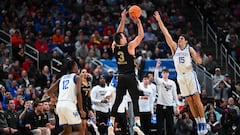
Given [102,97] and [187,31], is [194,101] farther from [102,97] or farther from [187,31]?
[187,31]

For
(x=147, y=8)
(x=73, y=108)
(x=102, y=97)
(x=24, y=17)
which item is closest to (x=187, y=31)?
(x=147, y=8)

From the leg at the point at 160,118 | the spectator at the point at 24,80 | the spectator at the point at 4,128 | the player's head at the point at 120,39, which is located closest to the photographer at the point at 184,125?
the leg at the point at 160,118

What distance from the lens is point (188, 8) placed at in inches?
1078

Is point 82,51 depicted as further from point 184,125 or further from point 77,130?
point 77,130

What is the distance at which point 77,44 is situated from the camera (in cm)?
2167

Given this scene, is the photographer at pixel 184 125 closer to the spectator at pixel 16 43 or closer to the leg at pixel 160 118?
the leg at pixel 160 118

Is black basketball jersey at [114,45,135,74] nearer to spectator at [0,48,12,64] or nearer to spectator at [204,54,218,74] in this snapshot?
spectator at [0,48,12,64]

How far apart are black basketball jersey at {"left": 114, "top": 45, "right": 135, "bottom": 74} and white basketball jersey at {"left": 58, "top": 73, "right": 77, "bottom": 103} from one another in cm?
155

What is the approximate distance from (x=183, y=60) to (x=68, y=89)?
9.98ft

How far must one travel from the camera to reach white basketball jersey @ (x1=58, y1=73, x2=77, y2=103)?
11734 millimetres

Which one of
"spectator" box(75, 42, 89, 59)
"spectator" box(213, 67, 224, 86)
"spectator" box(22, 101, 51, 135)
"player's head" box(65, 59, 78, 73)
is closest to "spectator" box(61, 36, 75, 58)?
"spectator" box(75, 42, 89, 59)

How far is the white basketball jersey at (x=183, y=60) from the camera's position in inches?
526

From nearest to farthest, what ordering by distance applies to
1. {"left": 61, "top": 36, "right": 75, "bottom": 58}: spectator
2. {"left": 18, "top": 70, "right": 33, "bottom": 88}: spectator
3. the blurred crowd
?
the blurred crowd
{"left": 18, "top": 70, "right": 33, "bottom": 88}: spectator
{"left": 61, "top": 36, "right": 75, "bottom": 58}: spectator

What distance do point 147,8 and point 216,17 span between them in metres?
3.21
